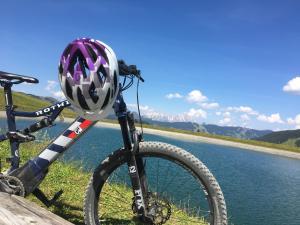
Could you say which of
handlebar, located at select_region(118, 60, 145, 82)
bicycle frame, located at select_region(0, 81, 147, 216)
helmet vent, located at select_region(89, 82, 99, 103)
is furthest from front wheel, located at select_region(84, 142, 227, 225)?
helmet vent, located at select_region(89, 82, 99, 103)

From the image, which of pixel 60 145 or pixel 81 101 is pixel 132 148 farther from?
Result: pixel 60 145

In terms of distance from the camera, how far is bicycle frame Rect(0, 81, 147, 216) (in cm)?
491

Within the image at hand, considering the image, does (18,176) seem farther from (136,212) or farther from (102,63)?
(102,63)

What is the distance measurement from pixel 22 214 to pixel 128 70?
2.30 metres

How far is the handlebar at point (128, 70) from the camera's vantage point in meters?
4.76

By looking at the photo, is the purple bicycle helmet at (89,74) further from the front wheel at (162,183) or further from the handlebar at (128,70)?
the front wheel at (162,183)

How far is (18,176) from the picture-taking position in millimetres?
5328

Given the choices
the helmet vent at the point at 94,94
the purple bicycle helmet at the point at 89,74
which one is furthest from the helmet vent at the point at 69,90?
the helmet vent at the point at 94,94

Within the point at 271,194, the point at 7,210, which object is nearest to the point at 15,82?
the point at 7,210

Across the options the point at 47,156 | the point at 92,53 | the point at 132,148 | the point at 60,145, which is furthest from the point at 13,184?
the point at 92,53

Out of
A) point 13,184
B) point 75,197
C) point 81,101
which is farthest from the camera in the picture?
point 75,197

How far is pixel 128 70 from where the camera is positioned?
16.0 feet

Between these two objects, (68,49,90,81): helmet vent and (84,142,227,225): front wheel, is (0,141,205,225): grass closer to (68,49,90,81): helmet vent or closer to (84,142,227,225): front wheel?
(84,142,227,225): front wheel

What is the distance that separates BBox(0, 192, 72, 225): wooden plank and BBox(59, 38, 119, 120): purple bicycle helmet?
4.13ft
